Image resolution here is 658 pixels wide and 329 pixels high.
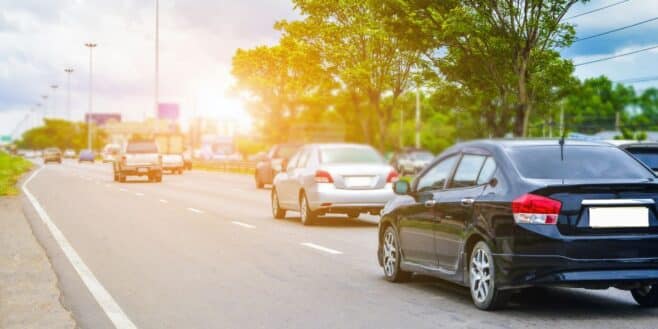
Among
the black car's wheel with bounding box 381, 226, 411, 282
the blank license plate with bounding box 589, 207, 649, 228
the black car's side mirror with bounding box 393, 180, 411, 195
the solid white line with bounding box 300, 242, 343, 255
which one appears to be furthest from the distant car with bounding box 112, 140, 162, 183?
the blank license plate with bounding box 589, 207, 649, 228

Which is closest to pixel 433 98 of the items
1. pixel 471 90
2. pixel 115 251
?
pixel 471 90

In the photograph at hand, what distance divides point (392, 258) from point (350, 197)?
8162 mm

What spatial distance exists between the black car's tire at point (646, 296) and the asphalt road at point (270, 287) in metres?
0.09

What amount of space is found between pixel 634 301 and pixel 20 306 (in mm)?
5448

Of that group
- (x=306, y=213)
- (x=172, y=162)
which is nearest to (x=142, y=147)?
(x=172, y=162)

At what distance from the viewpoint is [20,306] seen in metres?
9.54

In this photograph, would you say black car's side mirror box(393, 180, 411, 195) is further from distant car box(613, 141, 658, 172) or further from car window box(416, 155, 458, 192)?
distant car box(613, 141, 658, 172)

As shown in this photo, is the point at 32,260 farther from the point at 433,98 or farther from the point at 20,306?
the point at 433,98

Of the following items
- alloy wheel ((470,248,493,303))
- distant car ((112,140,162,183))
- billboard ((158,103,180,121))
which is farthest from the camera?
billboard ((158,103,180,121))

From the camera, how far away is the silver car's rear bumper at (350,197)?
19.1 meters

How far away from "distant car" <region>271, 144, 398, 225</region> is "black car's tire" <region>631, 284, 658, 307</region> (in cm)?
994

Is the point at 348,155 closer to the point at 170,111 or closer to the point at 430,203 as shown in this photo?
Answer: the point at 430,203

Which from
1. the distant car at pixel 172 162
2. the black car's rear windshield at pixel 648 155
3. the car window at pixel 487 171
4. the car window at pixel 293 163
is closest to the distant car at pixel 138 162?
the distant car at pixel 172 162

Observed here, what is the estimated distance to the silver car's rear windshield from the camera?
19.9 metres
